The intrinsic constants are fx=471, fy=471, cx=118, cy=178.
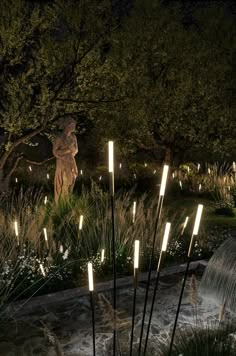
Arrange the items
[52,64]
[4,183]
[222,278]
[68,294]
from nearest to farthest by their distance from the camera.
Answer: [222,278], [68,294], [52,64], [4,183]

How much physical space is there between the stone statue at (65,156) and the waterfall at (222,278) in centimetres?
445

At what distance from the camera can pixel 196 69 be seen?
14539 mm

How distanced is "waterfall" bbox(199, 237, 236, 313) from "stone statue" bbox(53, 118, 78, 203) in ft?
14.6

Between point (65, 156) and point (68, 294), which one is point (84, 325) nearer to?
point (68, 294)

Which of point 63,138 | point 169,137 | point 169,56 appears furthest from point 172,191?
point 63,138

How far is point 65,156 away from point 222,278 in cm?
533

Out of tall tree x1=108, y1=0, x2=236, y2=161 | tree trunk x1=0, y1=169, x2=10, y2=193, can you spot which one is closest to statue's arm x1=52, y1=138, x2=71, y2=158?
tree trunk x1=0, y1=169, x2=10, y2=193

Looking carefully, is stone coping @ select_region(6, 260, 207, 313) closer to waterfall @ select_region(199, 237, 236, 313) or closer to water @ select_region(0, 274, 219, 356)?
water @ select_region(0, 274, 219, 356)

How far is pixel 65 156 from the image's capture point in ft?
36.0

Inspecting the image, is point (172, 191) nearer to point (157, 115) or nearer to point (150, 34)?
point (157, 115)

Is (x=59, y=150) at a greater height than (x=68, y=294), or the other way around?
(x=59, y=150)

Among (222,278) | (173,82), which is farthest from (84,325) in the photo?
(173,82)

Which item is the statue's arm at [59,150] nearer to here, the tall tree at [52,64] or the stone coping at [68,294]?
the tall tree at [52,64]

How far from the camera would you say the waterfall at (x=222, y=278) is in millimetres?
6609
